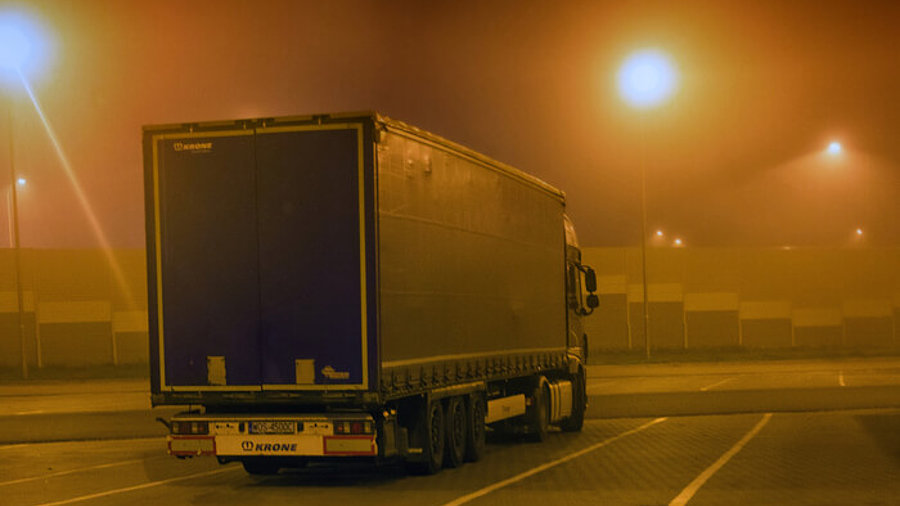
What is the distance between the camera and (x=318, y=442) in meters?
14.4

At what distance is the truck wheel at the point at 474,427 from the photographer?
17484 mm

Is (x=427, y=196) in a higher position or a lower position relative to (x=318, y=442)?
higher

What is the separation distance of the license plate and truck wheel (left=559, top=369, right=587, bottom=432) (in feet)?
30.7

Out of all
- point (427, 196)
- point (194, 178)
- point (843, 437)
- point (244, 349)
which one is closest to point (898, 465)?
point (843, 437)

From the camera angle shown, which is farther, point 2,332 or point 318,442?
point 2,332

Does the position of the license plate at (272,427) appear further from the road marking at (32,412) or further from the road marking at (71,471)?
the road marking at (32,412)

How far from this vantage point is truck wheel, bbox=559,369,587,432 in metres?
23.2

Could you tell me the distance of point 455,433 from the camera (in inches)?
669

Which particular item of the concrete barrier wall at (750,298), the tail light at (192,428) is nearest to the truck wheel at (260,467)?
the tail light at (192,428)

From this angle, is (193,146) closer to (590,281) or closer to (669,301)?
(590,281)

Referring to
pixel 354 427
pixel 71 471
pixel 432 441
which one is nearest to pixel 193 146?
pixel 354 427

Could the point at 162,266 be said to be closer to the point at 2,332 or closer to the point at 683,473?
the point at 683,473

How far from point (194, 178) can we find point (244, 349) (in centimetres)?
194

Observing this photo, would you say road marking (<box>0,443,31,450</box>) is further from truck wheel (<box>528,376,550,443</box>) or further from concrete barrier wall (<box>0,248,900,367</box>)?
concrete barrier wall (<box>0,248,900,367</box>)
